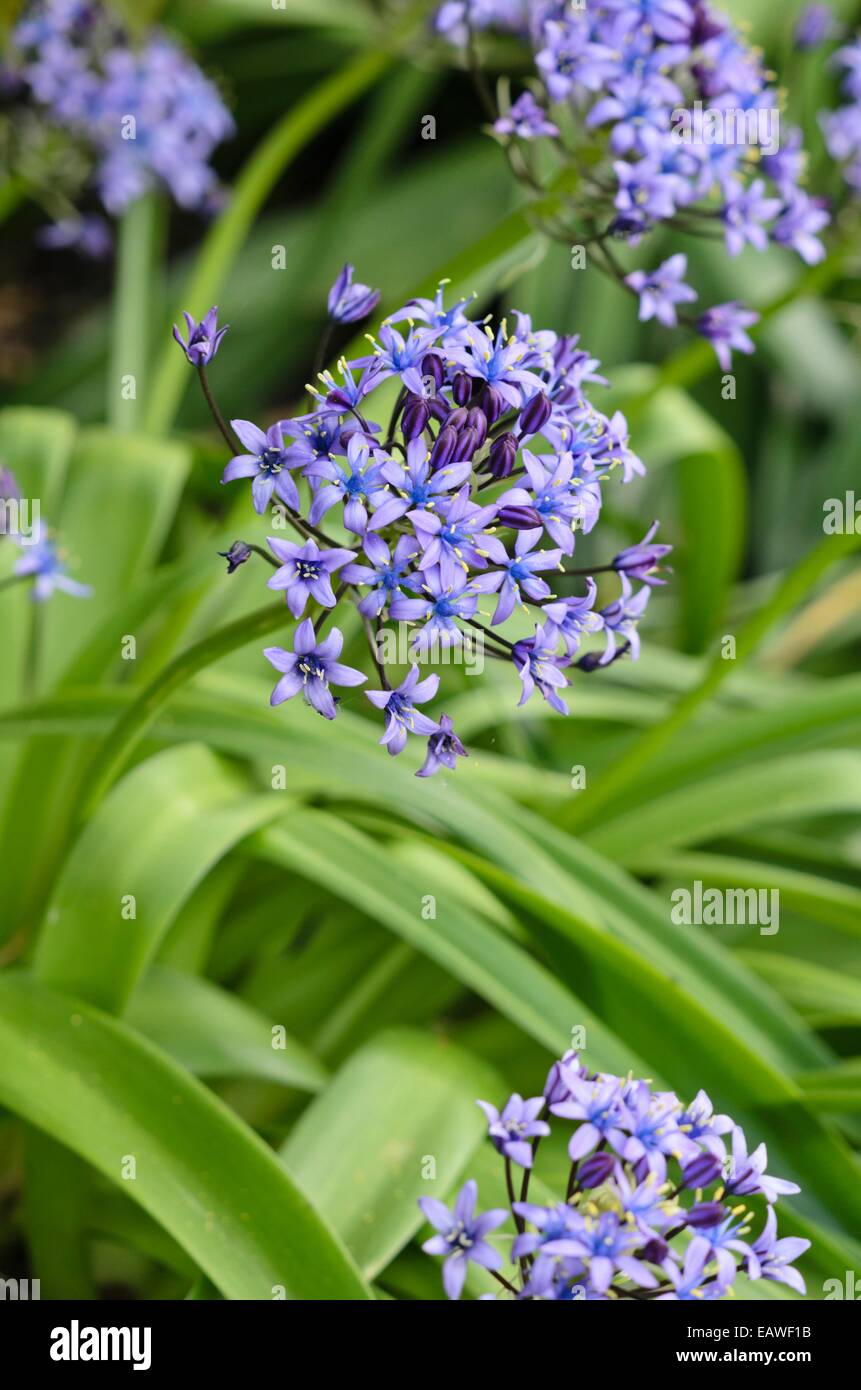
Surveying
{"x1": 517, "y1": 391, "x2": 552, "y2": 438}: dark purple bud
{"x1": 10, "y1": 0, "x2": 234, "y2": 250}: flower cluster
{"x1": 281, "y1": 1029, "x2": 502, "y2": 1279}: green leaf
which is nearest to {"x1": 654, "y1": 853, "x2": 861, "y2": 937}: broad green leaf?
{"x1": 281, "y1": 1029, "x2": 502, "y2": 1279}: green leaf

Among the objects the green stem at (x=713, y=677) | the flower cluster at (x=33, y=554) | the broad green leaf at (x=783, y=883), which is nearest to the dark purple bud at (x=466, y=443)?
the flower cluster at (x=33, y=554)

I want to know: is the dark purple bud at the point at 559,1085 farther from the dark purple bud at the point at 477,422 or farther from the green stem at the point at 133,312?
the green stem at the point at 133,312

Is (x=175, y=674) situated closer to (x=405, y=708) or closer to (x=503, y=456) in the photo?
(x=405, y=708)

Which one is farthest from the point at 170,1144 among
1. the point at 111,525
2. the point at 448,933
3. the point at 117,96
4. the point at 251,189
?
the point at 117,96

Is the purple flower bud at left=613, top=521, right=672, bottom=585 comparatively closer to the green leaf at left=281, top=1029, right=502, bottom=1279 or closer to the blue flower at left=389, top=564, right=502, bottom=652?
the blue flower at left=389, top=564, right=502, bottom=652

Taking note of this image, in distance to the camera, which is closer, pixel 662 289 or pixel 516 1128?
pixel 516 1128
